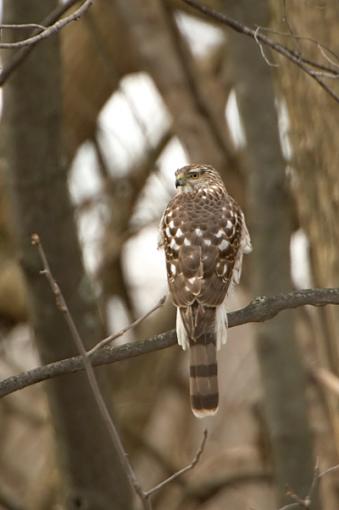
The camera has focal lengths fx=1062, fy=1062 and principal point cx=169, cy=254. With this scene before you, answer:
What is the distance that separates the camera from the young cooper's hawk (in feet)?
14.4

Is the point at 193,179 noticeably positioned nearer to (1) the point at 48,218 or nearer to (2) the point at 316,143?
(1) the point at 48,218

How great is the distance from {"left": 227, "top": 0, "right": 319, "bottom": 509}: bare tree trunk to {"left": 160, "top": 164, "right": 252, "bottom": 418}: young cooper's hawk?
1.53 metres

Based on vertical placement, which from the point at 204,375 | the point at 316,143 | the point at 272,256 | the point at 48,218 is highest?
the point at 316,143

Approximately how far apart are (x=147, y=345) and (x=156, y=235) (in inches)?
176

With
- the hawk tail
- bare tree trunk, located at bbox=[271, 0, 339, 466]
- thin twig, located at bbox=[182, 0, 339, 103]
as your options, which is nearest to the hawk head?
bare tree trunk, located at bbox=[271, 0, 339, 466]

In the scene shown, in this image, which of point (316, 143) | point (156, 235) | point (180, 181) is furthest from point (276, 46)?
point (156, 235)

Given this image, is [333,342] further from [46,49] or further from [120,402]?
[120,402]

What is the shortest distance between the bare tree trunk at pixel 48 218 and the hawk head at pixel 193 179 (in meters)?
0.59

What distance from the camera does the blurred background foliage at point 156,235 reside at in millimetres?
5398

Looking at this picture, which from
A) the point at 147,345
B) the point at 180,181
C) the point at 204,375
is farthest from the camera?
the point at 180,181

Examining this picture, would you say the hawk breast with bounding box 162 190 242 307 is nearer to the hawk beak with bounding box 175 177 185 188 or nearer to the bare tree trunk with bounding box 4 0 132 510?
the hawk beak with bounding box 175 177 185 188

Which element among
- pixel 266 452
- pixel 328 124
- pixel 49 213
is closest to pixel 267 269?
pixel 328 124

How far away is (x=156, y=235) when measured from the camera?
8047 millimetres

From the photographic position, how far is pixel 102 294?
31.4 feet
